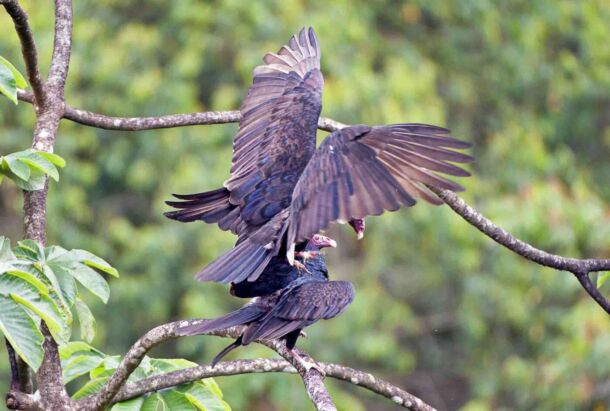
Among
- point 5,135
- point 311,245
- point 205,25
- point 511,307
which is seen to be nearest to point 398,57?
point 205,25

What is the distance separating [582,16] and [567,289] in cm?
353

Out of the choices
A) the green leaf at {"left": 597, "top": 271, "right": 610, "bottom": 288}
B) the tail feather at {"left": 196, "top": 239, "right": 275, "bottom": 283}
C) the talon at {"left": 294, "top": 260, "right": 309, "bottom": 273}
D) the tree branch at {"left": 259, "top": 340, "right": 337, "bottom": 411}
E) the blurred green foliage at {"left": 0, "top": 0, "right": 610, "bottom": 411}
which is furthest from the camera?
the blurred green foliage at {"left": 0, "top": 0, "right": 610, "bottom": 411}

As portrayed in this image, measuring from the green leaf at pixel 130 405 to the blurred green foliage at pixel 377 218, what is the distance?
433cm

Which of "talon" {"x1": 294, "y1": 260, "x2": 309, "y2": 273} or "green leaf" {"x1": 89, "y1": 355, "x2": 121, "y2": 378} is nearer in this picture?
"green leaf" {"x1": 89, "y1": 355, "x2": 121, "y2": 378}

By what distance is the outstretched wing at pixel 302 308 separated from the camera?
9.76 feet

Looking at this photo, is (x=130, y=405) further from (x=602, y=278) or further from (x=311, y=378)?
(x=602, y=278)

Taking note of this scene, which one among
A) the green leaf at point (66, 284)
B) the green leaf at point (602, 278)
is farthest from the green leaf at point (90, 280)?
the green leaf at point (602, 278)

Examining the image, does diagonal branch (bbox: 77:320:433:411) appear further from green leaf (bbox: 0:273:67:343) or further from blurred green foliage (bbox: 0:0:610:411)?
blurred green foliage (bbox: 0:0:610:411)

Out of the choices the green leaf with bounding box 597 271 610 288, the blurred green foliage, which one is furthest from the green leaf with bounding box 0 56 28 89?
the blurred green foliage

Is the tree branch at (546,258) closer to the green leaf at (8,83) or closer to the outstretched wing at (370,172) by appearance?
the outstretched wing at (370,172)

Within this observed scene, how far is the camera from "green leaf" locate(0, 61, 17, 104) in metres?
2.71

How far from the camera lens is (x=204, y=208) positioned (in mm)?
3512

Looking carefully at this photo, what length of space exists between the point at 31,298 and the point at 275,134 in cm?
149

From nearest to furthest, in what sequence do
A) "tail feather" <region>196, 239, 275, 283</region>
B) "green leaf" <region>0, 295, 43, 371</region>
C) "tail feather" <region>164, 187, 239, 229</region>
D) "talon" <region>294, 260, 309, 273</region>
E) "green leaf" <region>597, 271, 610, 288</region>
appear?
"green leaf" <region>0, 295, 43, 371</region> → "tail feather" <region>196, 239, 275, 283</region> → "green leaf" <region>597, 271, 610, 288</region> → "talon" <region>294, 260, 309, 273</region> → "tail feather" <region>164, 187, 239, 229</region>
